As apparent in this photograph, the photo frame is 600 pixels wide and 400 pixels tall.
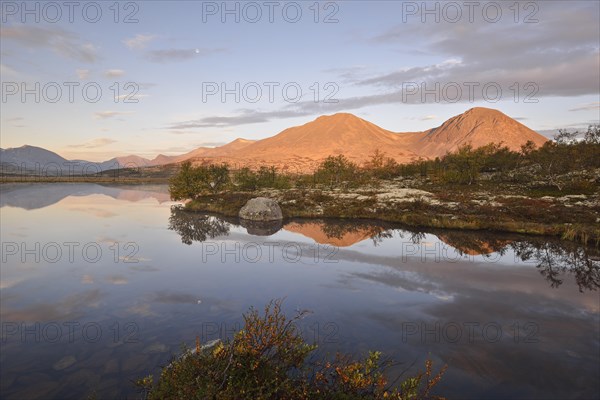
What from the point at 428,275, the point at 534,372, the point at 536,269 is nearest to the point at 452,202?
the point at 536,269

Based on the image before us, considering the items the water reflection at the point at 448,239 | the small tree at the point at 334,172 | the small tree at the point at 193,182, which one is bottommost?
the water reflection at the point at 448,239

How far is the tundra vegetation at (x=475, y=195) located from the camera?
1186 inches

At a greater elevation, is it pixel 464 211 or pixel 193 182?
pixel 193 182

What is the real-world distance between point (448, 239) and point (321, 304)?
1618 cm

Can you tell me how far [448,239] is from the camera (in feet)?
85.3

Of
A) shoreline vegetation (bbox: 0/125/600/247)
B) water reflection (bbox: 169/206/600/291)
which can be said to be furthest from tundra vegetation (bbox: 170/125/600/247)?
water reflection (bbox: 169/206/600/291)

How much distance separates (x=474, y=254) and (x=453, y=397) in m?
15.6

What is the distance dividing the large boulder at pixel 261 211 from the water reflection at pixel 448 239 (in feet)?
3.92

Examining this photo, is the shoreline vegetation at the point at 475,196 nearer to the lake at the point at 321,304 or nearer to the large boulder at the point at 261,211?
the large boulder at the point at 261,211

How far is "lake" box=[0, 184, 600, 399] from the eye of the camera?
29.0 feet

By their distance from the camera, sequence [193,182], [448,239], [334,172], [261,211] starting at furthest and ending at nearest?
[334,172], [193,182], [261,211], [448,239]

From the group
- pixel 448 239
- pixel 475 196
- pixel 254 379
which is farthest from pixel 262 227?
pixel 475 196

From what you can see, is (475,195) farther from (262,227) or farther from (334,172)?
(334,172)

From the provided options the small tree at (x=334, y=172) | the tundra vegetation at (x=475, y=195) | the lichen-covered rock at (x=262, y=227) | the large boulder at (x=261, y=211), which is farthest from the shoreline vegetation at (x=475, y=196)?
the small tree at (x=334, y=172)
